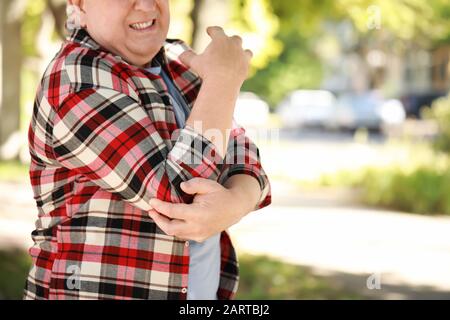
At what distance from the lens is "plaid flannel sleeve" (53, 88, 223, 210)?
1.49 meters

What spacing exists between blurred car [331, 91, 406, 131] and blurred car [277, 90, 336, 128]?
0.91 metres

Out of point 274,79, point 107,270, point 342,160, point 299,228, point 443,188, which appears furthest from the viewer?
point 274,79

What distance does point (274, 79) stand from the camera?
40.9 m

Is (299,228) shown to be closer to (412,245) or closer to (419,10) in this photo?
(412,245)

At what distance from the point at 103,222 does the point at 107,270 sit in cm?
10

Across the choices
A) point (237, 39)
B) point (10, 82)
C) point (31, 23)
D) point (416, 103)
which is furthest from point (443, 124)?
point (416, 103)

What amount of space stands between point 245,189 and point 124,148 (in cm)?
28

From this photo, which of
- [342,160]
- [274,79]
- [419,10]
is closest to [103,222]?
[419,10]

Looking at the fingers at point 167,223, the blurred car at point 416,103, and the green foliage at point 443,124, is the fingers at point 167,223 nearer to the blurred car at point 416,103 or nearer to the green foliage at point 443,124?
the green foliage at point 443,124

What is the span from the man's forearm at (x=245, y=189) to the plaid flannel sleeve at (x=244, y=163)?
0.02 metres

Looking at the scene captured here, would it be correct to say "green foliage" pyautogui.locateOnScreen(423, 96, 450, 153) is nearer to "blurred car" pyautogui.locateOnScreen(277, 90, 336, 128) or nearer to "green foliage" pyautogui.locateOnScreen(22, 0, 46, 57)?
"green foliage" pyautogui.locateOnScreen(22, 0, 46, 57)

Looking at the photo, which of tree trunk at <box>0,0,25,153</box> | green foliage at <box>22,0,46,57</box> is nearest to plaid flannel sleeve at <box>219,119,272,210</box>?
tree trunk at <box>0,0,25,153</box>

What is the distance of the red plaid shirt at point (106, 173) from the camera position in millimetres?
1500

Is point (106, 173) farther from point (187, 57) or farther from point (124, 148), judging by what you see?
point (187, 57)
